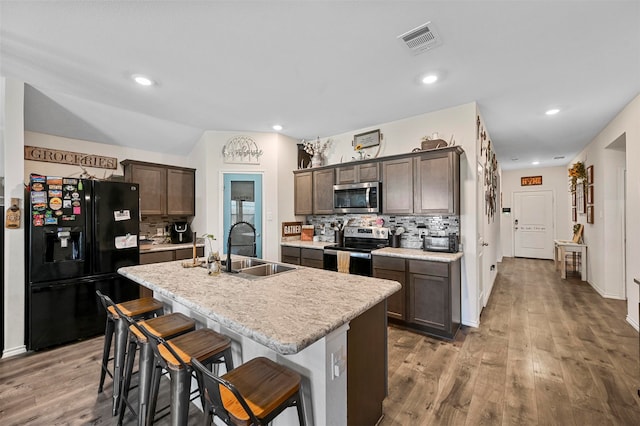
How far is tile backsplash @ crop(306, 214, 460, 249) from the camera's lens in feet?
11.4

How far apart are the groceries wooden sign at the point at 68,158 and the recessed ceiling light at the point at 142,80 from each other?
5.81 feet

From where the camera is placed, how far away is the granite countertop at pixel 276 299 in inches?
43.4

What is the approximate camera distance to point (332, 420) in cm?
129

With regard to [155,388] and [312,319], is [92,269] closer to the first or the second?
[155,388]

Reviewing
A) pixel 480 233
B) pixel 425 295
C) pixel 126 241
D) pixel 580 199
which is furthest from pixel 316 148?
pixel 580 199

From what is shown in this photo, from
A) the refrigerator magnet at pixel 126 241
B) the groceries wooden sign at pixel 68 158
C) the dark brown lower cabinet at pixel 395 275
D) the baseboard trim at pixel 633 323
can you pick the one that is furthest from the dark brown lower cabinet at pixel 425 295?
the groceries wooden sign at pixel 68 158

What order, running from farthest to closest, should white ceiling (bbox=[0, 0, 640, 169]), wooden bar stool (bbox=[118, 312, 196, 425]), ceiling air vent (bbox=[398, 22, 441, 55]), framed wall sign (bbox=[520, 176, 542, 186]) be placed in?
framed wall sign (bbox=[520, 176, 542, 186]) → ceiling air vent (bbox=[398, 22, 441, 55]) → white ceiling (bbox=[0, 0, 640, 169]) → wooden bar stool (bbox=[118, 312, 196, 425])

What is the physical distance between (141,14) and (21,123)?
2.09 meters

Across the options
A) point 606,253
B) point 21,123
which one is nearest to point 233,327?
point 21,123

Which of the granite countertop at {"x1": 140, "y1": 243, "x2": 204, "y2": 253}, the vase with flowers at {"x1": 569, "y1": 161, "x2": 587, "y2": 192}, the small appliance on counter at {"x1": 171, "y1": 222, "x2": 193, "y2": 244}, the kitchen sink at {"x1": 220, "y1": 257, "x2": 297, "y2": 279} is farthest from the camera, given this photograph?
the vase with flowers at {"x1": 569, "y1": 161, "x2": 587, "y2": 192}

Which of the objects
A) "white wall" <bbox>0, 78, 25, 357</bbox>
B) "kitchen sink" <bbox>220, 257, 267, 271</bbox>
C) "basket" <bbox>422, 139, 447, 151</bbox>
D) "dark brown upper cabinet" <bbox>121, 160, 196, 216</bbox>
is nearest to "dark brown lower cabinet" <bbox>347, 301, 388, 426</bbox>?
"kitchen sink" <bbox>220, 257, 267, 271</bbox>

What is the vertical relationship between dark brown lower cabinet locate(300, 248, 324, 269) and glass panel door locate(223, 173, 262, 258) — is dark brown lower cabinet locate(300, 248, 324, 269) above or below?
below

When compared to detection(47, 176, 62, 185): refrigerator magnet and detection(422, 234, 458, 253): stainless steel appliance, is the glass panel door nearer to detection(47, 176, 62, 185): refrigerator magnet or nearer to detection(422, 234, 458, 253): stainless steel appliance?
detection(47, 176, 62, 185): refrigerator magnet

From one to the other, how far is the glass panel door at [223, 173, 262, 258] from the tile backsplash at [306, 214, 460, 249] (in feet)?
3.76
